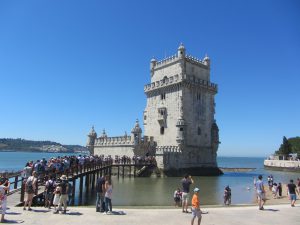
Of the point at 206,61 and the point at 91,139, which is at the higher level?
the point at 206,61

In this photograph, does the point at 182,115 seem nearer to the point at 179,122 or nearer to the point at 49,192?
the point at 179,122

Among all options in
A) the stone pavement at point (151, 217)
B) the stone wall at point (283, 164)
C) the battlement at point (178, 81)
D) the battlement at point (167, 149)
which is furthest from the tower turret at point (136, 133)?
the stone wall at point (283, 164)

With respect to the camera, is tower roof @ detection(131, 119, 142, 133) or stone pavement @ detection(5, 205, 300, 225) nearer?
stone pavement @ detection(5, 205, 300, 225)

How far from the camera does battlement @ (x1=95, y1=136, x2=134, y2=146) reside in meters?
56.7

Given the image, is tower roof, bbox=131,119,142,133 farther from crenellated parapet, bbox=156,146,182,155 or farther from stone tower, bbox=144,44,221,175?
crenellated parapet, bbox=156,146,182,155

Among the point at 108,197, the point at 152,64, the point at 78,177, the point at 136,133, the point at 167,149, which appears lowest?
the point at 78,177

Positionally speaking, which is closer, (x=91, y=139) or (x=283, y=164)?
(x=91, y=139)

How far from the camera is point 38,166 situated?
69.0 ft

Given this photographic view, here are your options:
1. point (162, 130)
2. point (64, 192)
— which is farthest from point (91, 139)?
point (64, 192)

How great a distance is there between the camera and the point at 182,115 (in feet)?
170

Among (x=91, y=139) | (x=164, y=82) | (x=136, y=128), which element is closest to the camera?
(x=136, y=128)

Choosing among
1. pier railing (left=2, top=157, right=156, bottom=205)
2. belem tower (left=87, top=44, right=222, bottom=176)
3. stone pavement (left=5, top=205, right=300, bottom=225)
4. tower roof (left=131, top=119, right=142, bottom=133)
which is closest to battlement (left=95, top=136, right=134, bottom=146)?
belem tower (left=87, top=44, right=222, bottom=176)

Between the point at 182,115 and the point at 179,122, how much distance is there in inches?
56.6

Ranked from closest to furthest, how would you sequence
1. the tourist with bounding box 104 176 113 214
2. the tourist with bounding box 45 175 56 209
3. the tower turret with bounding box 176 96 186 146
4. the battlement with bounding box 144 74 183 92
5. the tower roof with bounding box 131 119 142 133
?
the tourist with bounding box 104 176 113 214, the tourist with bounding box 45 175 56 209, the tower turret with bounding box 176 96 186 146, the battlement with bounding box 144 74 183 92, the tower roof with bounding box 131 119 142 133
